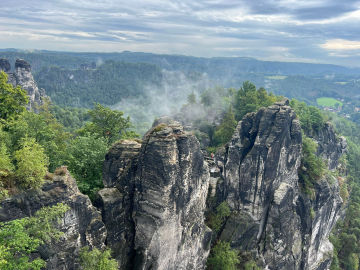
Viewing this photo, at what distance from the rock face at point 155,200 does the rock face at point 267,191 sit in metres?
13.1

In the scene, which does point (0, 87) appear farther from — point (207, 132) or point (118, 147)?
point (207, 132)

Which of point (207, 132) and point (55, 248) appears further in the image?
point (207, 132)

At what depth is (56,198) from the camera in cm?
1966

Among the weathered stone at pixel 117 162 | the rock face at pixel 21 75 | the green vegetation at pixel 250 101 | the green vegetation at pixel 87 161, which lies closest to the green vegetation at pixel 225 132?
the green vegetation at pixel 250 101

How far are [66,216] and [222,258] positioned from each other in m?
20.3

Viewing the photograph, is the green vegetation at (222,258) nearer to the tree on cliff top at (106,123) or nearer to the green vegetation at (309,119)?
the tree on cliff top at (106,123)

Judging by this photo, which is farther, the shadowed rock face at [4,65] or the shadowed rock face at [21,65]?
the shadowed rock face at [21,65]

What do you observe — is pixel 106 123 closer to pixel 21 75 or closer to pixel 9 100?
pixel 9 100

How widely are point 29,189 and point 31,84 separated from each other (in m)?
113

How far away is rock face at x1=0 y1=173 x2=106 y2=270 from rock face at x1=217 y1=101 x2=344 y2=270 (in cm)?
2026

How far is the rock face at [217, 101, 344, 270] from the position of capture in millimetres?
37656

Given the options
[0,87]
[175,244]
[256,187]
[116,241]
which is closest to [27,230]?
[116,241]

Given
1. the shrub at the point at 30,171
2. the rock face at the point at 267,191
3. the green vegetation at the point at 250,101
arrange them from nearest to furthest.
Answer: the shrub at the point at 30,171 < the rock face at the point at 267,191 < the green vegetation at the point at 250,101

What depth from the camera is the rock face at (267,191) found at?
37.7 m
